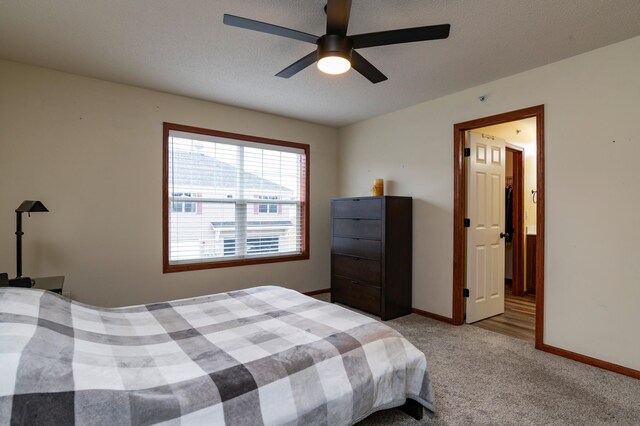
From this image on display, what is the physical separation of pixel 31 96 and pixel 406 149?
12.2 ft

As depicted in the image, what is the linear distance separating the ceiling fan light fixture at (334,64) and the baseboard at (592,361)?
9.10ft

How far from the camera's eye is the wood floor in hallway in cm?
325

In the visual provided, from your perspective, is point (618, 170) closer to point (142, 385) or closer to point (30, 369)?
point (142, 385)

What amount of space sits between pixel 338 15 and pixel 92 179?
2763 millimetres

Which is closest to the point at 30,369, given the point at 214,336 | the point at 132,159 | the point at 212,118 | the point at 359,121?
the point at 214,336

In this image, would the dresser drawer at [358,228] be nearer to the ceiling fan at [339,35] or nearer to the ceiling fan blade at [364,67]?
the ceiling fan blade at [364,67]

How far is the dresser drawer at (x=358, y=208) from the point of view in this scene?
3.68 m

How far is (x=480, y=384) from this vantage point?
2.27m

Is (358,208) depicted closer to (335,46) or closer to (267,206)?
(267,206)

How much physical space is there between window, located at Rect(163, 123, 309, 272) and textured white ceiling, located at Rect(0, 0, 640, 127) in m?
0.70

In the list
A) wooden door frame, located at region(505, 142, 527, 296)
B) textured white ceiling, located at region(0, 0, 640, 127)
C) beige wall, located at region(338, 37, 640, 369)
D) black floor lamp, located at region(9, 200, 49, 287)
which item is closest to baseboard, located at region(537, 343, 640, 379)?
beige wall, located at region(338, 37, 640, 369)

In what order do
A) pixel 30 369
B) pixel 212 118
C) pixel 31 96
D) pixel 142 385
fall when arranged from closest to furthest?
pixel 30 369, pixel 142 385, pixel 31 96, pixel 212 118

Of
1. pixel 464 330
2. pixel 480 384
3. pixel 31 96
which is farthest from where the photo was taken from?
pixel 464 330

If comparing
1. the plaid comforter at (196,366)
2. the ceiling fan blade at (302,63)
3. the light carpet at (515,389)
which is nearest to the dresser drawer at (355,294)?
the light carpet at (515,389)
